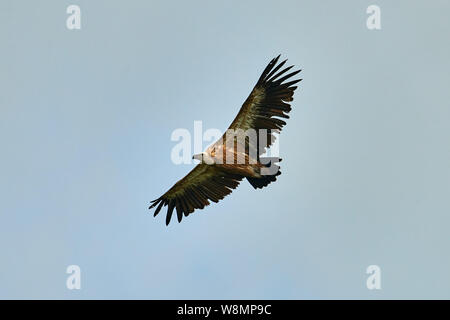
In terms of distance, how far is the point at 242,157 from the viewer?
21875 millimetres

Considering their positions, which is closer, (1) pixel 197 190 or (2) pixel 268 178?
(2) pixel 268 178

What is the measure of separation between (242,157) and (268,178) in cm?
89

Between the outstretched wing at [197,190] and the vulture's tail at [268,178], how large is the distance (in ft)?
2.45

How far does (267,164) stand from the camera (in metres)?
21.5

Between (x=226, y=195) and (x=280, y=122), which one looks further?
(x=226, y=195)

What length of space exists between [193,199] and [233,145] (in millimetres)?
2190

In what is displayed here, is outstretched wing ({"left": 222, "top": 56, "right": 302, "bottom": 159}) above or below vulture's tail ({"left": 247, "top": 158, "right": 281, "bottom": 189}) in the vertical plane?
above

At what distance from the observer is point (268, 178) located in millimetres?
21703

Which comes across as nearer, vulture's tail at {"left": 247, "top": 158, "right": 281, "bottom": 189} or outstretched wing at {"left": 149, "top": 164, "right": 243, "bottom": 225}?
vulture's tail at {"left": 247, "top": 158, "right": 281, "bottom": 189}

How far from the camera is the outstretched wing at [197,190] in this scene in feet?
74.2

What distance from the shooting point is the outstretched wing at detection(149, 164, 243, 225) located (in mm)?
22625

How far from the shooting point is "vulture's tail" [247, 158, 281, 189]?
21.5 m
